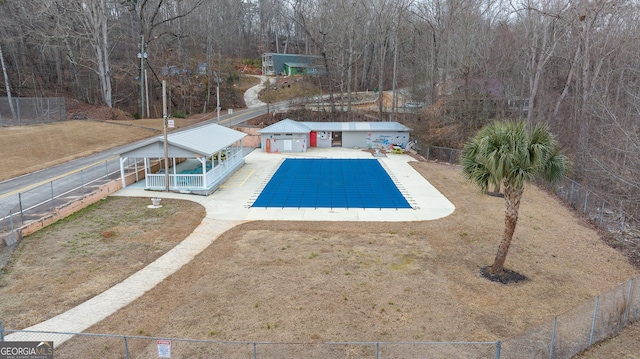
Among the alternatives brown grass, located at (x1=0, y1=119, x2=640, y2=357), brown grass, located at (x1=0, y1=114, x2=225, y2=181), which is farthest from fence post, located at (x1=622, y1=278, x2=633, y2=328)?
brown grass, located at (x1=0, y1=114, x2=225, y2=181)

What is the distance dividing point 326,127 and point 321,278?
95.8 feet

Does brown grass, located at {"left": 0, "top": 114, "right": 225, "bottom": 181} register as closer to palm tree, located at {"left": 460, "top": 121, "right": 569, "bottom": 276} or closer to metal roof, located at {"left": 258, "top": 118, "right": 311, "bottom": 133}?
metal roof, located at {"left": 258, "top": 118, "right": 311, "bottom": 133}

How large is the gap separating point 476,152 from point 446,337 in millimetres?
5937

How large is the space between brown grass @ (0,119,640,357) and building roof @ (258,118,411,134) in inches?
760

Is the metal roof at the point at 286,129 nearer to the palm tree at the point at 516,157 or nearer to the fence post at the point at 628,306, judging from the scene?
the palm tree at the point at 516,157

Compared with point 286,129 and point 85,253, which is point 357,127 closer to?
point 286,129

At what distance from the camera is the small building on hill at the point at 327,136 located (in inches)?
1465

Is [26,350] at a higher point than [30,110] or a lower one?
lower

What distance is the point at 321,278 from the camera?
12.5 metres

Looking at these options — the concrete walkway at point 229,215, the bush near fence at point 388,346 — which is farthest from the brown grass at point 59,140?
the bush near fence at point 388,346

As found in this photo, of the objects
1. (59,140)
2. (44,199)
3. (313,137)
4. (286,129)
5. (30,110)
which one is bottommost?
(44,199)

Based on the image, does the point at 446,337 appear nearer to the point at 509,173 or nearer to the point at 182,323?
the point at 509,173

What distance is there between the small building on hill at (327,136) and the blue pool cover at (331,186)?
454 centimetres

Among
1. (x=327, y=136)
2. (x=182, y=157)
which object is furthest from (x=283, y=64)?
(x=182, y=157)
